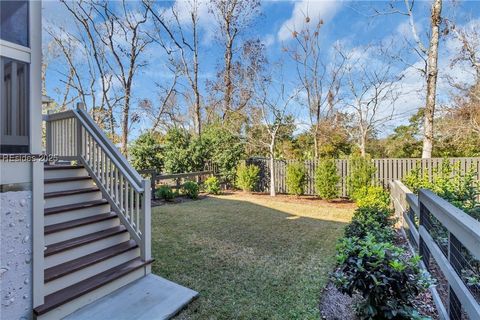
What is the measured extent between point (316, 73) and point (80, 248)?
12158 mm

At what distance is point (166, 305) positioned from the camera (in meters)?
2.54

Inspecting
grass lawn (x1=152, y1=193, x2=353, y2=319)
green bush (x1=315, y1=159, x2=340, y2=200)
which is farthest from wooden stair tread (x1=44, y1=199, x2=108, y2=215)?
green bush (x1=315, y1=159, x2=340, y2=200)

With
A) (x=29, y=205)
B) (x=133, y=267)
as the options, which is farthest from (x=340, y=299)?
(x=29, y=205)

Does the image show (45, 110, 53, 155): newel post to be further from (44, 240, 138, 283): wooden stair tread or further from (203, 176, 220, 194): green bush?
(203, 176, 220, 194): green bush

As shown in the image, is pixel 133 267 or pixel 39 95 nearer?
pixel 39 95

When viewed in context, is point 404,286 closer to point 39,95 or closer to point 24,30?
point 39,95

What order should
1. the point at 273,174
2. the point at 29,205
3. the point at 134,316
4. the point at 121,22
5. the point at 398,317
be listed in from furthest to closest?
the point at 121,22 → the point at 273,174 → the point at 134,316 → the point at 29,205 → the point at 398,317

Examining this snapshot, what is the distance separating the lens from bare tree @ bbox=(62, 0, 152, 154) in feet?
40.6

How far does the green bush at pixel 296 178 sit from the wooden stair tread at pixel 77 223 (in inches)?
286

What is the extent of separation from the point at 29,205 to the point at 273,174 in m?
8.85

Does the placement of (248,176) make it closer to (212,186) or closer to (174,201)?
(212,186)

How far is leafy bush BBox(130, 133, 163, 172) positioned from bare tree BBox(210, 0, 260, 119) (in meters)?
4.08

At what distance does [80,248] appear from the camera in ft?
9.20

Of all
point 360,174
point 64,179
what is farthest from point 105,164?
point 360,174
